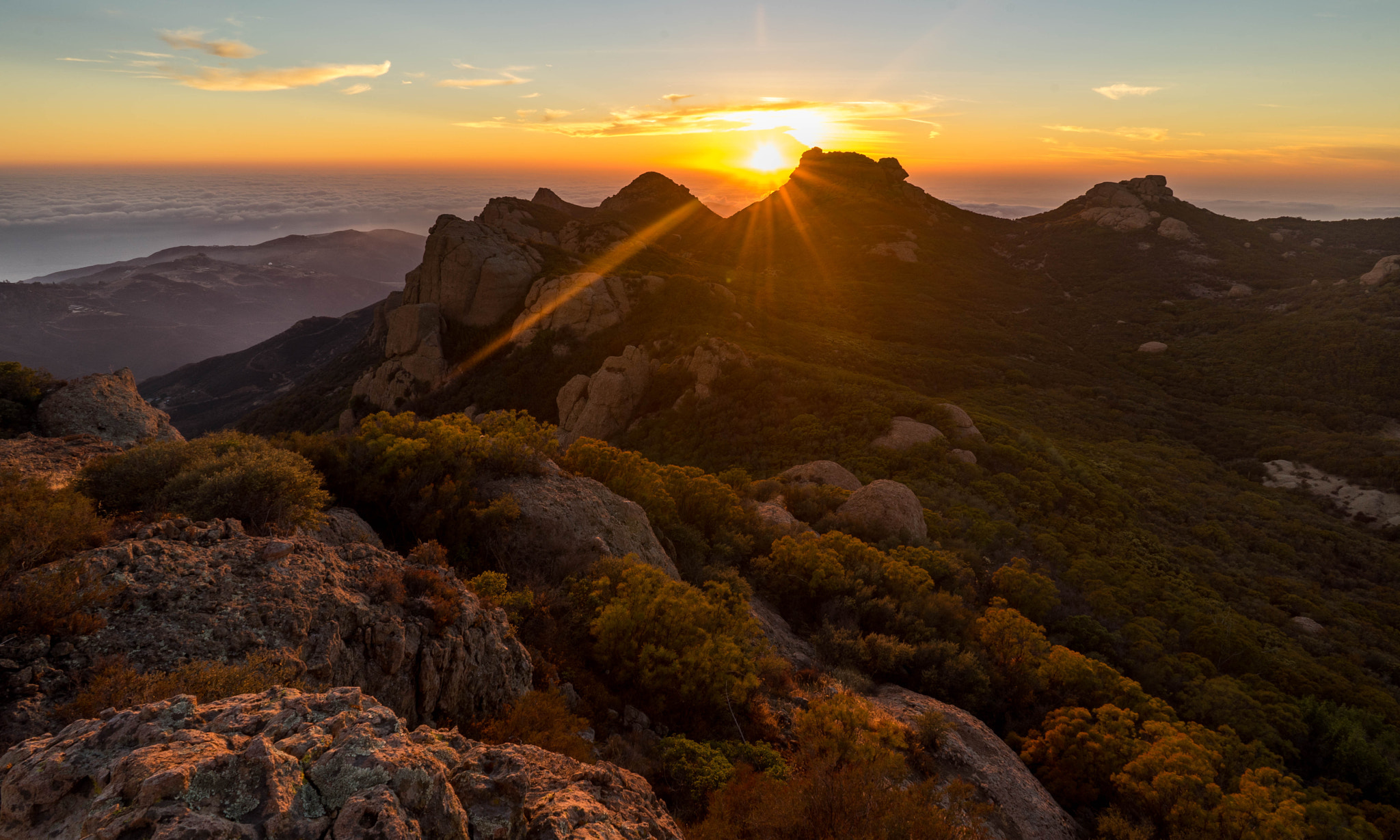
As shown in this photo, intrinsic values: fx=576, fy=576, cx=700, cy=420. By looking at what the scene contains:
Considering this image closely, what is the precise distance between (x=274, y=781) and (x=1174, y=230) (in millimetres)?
147424

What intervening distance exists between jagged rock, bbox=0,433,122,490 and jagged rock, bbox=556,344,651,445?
27527mm

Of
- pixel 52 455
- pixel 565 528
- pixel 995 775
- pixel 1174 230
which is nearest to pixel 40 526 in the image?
pixel 52 455

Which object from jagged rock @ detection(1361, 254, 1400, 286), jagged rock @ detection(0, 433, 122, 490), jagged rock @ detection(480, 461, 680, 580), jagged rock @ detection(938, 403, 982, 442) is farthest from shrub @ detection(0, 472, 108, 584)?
jagged rock @ detection(1361, 254, 1400, 286)

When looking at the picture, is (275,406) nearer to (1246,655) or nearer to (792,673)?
(792,673)

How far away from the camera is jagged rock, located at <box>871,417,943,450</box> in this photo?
31953 millimetres

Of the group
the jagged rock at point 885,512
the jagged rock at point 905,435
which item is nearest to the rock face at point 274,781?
the jagged rock at point 885,512

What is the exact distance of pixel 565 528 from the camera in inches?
504

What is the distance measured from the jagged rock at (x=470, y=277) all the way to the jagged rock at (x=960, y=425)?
3829 centimetres

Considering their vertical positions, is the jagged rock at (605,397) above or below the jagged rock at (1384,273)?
below

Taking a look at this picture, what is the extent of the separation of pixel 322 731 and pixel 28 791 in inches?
58.9

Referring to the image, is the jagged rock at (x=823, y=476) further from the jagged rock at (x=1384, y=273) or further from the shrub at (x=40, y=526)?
the jagged rock at (x=1384, y=273)

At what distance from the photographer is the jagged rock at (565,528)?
12.2 m

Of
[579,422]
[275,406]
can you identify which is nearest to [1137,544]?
[579,422]

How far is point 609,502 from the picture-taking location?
14555mm
